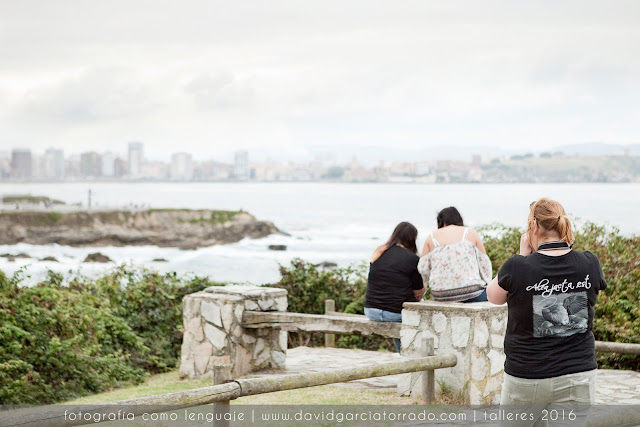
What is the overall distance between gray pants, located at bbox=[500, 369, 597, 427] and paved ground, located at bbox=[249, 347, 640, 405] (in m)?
3.69

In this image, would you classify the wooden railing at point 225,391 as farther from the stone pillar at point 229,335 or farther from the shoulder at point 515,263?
the stone pillar at point 229,335

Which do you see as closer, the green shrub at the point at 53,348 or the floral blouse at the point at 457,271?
the floral blouse at the point at 457,271

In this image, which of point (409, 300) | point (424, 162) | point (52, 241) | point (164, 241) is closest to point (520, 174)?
point (424, 162)

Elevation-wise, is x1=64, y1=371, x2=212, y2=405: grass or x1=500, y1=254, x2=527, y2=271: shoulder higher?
x1=500, y1=254, x2=527, y2=271: shoulder

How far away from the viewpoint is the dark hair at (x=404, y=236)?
7.95 metres

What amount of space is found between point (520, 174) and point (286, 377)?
10135 cm

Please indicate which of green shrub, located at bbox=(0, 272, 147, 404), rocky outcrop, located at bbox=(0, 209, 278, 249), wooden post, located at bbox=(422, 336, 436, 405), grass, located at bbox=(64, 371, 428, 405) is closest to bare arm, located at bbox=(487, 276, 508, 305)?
wooden post, located at bbox=(422, 336, 436, 405)

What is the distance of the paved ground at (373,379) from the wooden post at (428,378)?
1.05m

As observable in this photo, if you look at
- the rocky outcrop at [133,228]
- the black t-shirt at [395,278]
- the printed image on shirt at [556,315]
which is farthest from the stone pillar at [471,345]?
the rocky outcrop at [133,228]

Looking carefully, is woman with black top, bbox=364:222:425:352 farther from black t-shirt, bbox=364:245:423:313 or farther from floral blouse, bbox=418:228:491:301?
floral blouse, bbox=418:228:491:301

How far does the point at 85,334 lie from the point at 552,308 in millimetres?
7318

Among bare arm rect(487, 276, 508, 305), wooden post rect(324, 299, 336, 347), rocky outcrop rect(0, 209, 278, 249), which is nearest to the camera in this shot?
bare arm rect(487, 276, 508, 305)

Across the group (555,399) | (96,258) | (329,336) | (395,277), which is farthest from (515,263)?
(96,258)

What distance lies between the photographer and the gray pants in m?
3.88
